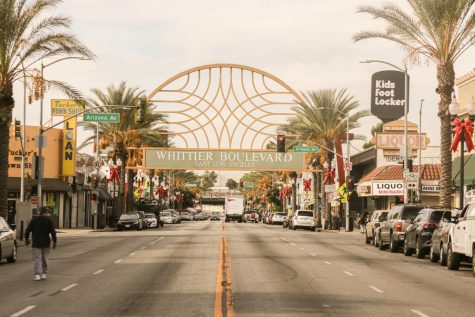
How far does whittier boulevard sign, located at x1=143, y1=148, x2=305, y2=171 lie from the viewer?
2798 inches

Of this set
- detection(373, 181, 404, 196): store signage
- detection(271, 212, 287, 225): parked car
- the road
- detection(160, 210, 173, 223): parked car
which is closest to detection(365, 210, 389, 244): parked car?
the road

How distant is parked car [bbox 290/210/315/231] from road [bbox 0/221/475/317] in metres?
34.8

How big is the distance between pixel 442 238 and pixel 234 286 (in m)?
10.9

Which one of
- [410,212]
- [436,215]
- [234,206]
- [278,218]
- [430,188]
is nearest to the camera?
[436,215]

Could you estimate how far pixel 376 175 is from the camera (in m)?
72.6

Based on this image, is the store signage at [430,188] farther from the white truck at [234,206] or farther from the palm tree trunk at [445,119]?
the white truck at [234,206]

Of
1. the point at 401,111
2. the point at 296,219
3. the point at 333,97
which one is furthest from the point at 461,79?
the point at 296,219

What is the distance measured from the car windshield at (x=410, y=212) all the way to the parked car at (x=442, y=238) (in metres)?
5.23

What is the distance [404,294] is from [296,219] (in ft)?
161

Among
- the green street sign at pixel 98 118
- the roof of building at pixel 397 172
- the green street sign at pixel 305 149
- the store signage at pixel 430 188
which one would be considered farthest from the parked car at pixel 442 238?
the store signage at pixel 430 188

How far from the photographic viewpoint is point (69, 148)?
65.1 meters

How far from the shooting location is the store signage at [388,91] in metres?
57.8

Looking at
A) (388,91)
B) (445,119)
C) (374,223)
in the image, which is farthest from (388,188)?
(445,119)

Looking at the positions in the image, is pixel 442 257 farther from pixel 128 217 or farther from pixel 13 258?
pixel 128 217
